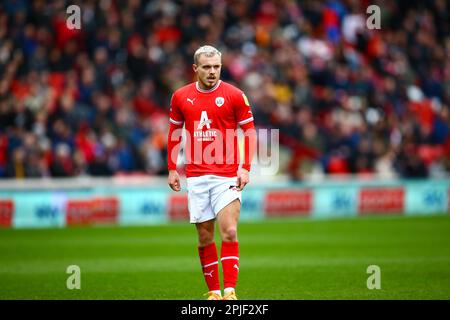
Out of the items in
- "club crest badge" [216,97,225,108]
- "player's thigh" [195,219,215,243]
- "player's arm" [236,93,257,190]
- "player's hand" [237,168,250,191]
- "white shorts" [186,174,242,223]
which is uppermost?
"club crest badge" [216,97,225,108]

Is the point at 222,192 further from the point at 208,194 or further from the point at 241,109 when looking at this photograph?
the point at 241,109

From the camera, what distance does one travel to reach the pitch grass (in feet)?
35.0

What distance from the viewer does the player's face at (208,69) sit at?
938 cm

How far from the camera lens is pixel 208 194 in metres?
9.62

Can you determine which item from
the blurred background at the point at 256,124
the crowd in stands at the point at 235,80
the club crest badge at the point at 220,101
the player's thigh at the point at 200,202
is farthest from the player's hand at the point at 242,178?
the crowd in stands at the point at 235,80

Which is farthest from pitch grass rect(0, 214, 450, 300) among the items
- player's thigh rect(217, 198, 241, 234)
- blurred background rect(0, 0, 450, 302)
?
player's thigh rect(217, 198, 241, 234)

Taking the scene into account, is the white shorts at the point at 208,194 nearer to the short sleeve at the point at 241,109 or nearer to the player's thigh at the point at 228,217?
the player's thigh at the point at 228,217

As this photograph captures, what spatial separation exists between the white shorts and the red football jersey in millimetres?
73

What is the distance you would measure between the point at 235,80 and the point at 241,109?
16.1m

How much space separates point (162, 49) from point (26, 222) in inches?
264

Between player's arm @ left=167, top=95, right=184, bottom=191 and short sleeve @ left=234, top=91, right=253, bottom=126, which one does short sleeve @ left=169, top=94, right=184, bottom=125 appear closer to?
player's arm @ left=167, top=95, right=184, bottom=191

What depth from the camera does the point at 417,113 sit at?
27.5 m

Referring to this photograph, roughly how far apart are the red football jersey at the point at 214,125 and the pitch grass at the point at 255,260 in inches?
59.1

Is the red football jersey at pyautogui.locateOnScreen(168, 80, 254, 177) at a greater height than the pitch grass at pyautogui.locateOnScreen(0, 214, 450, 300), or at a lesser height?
greater
